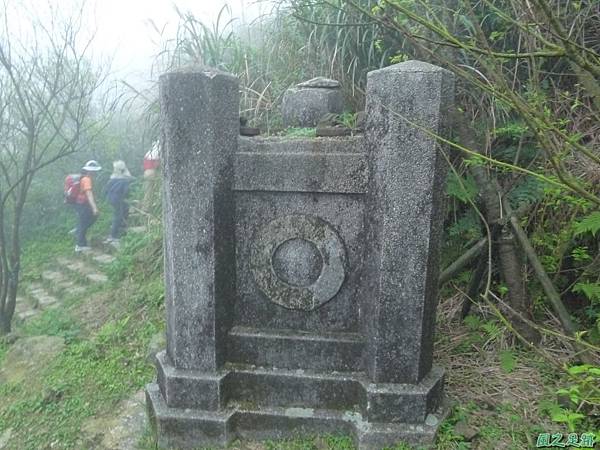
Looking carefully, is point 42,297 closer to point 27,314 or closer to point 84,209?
point 27,314

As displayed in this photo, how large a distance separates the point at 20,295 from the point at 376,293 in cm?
767

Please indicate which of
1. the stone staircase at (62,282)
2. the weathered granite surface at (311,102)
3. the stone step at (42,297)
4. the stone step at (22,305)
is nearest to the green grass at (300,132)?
the weathered granite surface at (311,102)

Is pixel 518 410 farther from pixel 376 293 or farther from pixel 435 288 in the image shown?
pixel 376 293

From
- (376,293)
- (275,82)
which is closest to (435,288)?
(376,293)

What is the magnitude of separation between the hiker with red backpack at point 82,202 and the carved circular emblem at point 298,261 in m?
7.09

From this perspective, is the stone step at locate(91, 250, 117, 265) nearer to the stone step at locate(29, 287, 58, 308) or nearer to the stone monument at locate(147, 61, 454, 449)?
the stone step at locate(29, 287, 58, 308)

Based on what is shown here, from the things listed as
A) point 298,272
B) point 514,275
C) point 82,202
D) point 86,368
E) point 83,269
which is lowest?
point 83,269

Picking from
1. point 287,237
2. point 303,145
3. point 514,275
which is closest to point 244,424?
point 287,237

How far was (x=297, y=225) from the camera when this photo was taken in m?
2.70

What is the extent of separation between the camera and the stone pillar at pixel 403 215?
2.38 metres

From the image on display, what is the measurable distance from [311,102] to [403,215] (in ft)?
3.32

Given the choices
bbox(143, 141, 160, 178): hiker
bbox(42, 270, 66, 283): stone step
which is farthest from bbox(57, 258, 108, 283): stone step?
bbox(143, 141, 160, 178): hiker

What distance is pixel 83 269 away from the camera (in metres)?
8.04

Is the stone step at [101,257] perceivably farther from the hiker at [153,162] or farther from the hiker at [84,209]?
the hiker at [153,162]
